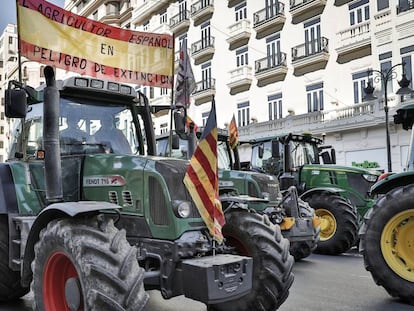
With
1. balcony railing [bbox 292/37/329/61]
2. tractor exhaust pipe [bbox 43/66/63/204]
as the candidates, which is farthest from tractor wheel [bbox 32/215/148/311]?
balcony railing [bbox 292/37/329/61]

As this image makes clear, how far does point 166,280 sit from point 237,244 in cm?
113

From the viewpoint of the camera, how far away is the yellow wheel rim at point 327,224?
33.2 feet

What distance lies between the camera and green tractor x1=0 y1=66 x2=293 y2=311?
395cm

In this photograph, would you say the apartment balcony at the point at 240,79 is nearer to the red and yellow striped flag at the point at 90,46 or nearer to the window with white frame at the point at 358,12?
the window with white frame at the point at 358,12

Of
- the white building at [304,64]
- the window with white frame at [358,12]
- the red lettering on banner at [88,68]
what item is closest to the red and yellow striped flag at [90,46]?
Result: the red lettering on banner at [88,68]

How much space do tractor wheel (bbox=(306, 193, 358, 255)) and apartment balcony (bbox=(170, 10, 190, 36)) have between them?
24363 mm

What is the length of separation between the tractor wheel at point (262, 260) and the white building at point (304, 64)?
16296 mm

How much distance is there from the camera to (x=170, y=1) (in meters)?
34.2

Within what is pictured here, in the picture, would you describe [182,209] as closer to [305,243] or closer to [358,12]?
[305,243]

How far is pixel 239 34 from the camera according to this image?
27609 millimetres

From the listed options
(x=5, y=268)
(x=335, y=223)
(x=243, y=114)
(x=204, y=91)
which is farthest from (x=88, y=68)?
(x=204, y=91)

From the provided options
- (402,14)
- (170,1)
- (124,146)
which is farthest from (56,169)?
(170,1)

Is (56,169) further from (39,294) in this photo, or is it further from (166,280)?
(166,280)

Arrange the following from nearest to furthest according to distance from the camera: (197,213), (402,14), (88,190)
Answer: (197,213), (88,190), (402,14)
